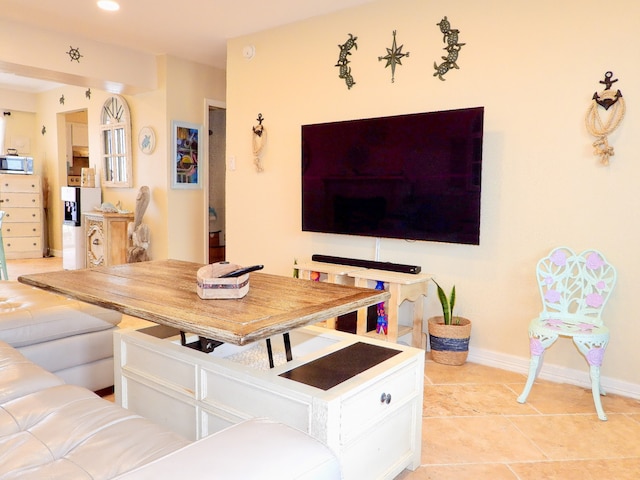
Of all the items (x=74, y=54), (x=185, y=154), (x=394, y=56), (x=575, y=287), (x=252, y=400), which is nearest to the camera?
(x=252, y=400)

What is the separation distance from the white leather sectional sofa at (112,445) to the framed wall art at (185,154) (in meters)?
3.67

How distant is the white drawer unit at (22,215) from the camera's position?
6.86 metres

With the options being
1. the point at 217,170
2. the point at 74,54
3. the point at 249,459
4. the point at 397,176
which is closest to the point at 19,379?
the point at 249,459

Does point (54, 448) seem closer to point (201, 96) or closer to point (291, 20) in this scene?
point (291, 20)

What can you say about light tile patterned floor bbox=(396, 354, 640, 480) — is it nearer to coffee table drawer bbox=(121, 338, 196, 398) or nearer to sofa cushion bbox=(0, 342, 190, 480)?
coffee table drawer bbox=(121, 338, 196, 398)

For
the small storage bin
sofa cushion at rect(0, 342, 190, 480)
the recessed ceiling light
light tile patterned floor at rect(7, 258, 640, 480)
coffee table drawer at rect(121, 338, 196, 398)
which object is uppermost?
the recessed ceiling light

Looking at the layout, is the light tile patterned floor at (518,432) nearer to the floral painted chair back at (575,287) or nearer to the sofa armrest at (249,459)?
the floral painted chair back at (575,287)

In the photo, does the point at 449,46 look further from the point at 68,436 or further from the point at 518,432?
the point at 68,436

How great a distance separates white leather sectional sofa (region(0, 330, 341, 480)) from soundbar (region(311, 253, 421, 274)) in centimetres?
215

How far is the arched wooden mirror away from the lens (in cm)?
544

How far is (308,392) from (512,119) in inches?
86.6

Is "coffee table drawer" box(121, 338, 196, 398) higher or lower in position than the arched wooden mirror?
lower

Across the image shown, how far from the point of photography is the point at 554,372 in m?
2.81

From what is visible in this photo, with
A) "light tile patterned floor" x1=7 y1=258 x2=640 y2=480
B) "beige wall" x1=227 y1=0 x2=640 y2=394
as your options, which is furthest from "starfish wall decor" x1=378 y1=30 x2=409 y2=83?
"light tile patterned floor" x1=7 y1=258 x2=640 y2=480
